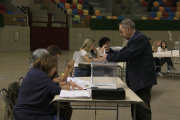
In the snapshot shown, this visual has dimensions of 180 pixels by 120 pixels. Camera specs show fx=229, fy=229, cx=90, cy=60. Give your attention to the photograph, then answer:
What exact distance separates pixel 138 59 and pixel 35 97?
4.51ft

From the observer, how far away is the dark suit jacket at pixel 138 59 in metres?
2.84

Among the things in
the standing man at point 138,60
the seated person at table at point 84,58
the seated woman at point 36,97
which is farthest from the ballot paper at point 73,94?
the seated person at table at point 84,58

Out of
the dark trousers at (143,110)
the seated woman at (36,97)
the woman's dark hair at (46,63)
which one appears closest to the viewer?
the seated woman at (36,97)

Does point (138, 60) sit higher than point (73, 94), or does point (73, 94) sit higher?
point (138, 60)

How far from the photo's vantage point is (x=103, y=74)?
283 centimetres

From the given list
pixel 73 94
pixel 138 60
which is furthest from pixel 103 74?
pixel 73 94

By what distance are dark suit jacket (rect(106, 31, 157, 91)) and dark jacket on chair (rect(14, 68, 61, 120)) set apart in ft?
3.13

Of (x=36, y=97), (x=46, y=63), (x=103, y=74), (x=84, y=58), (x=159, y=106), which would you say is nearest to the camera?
(x=36, y=97)

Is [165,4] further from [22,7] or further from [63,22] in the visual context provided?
[22,7]

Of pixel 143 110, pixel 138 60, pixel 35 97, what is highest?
pixel 138 60

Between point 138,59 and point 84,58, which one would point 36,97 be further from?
point 84,58

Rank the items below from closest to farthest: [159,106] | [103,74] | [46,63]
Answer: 1. [46,63]
2. [103,74]
3. [159,106]

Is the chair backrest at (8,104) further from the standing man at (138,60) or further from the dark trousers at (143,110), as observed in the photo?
the dark trousers at (143,110)

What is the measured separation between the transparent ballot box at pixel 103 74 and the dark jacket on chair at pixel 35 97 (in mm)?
628
